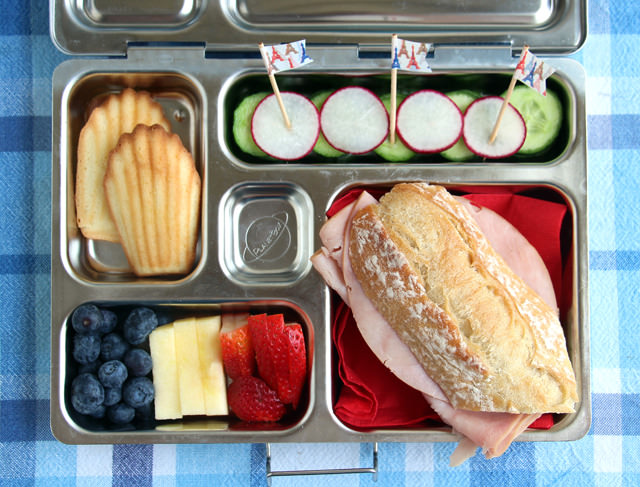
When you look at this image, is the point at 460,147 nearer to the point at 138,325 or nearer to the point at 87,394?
the point at 138,325

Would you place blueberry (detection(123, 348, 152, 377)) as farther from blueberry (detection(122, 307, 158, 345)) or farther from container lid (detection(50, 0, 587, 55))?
container lid (detection(50, 0, 587, 55))

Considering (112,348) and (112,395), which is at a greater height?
(112,348)

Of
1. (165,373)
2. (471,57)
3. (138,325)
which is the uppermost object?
(471,57)

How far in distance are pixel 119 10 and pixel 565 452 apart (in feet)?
6.49

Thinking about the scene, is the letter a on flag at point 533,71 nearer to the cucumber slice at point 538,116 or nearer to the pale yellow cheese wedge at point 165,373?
the cucumber slice at point 538,116

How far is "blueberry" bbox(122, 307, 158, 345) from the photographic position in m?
1.61

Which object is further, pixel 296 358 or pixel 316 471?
pixel 316 471

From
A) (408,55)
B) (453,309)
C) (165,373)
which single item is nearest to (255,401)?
(165,373)

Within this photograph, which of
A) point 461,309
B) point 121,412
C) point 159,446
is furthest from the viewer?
point 159,446

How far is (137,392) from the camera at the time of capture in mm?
1605

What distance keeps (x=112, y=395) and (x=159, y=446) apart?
325 mm

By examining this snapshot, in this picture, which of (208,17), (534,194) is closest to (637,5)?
(534,194)

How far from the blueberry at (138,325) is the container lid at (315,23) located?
781mm

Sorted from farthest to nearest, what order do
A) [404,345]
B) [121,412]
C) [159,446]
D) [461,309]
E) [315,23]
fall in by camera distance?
[159,446] → [315,23] → [121,412] → [404,345] → [461,309]
